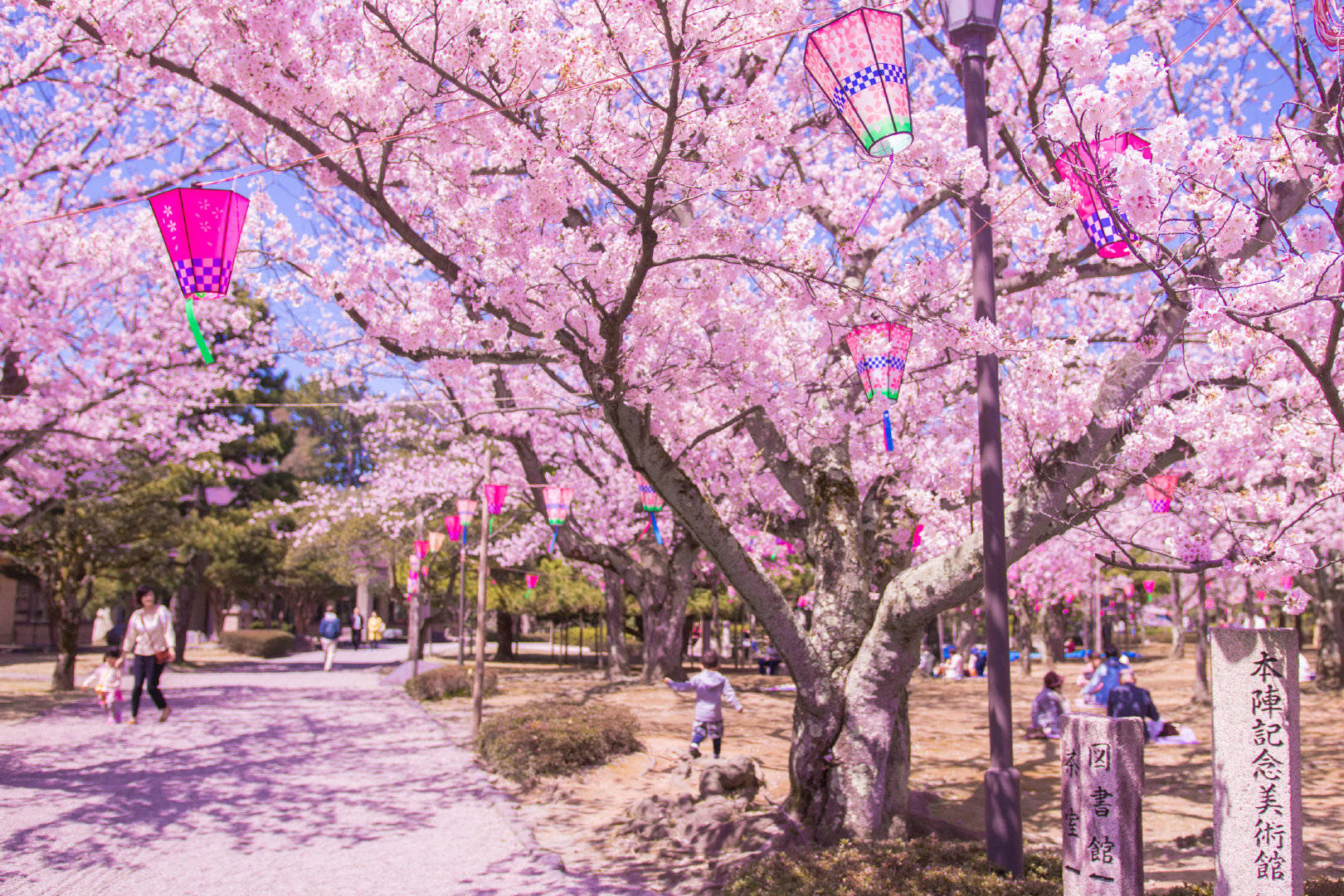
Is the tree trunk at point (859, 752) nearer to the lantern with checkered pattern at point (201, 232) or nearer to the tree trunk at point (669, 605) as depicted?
the lantern with checkered pattern at point (201, 232)

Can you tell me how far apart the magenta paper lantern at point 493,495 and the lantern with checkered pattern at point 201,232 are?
8.56m

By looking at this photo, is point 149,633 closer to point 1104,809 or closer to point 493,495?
point 493,495

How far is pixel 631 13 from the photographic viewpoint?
5.13m

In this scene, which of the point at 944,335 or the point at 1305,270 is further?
the point at 944,335

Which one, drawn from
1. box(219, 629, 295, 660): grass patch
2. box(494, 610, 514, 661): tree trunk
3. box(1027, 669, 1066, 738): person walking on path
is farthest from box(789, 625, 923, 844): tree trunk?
box(219, 629, 295, 660): grass patch

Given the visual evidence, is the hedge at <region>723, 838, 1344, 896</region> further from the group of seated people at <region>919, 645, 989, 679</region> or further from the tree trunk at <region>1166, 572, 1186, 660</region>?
the group of seated people at <region>919, 645, 989, 679</region>

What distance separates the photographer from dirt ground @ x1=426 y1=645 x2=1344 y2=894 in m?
7.70

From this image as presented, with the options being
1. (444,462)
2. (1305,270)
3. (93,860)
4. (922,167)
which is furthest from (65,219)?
(444,462)

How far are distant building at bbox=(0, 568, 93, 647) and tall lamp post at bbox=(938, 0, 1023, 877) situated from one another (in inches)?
1347

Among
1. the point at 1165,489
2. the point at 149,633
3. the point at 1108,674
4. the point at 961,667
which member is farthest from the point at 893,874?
the point at 961,667

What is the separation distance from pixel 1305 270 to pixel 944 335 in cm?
215

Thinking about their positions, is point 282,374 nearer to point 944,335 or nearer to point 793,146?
point 793,146

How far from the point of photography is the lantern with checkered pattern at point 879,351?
686cm

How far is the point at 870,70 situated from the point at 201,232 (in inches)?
160
